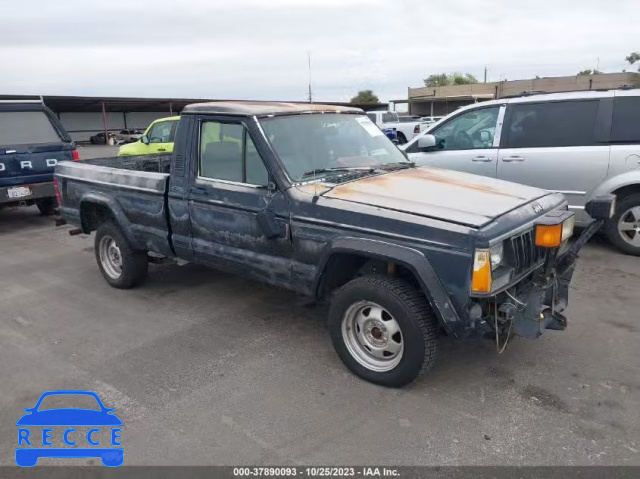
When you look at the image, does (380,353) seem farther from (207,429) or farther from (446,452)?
(207,429)

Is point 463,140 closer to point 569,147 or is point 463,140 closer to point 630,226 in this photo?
point 569,147

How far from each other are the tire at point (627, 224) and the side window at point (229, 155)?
456cm

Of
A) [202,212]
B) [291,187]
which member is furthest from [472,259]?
[202,212]

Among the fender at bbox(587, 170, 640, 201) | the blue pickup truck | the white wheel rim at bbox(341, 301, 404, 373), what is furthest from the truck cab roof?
the blue pickup truck

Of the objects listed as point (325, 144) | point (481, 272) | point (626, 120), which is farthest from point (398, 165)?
point (626, 120)

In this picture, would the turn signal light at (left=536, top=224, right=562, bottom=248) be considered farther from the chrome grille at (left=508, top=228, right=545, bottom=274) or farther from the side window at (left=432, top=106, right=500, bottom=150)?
the side window at (left=432, top=106, right=500, bottom=150)

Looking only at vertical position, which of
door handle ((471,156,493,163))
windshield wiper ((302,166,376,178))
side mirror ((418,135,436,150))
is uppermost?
side mirror ((418,135,436,150))

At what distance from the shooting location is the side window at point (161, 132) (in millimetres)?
12375

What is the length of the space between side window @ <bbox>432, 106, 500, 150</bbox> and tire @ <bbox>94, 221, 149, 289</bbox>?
4306 mm

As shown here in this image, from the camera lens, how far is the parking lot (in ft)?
9.86

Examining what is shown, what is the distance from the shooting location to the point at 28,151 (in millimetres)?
8680

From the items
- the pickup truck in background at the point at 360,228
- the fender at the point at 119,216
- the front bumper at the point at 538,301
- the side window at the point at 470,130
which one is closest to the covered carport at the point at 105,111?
the side window at the point at 470,130

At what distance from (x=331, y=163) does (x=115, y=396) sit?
2358 mm

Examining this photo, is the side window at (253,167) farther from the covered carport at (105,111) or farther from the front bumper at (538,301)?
the covered carport at (105,111)
